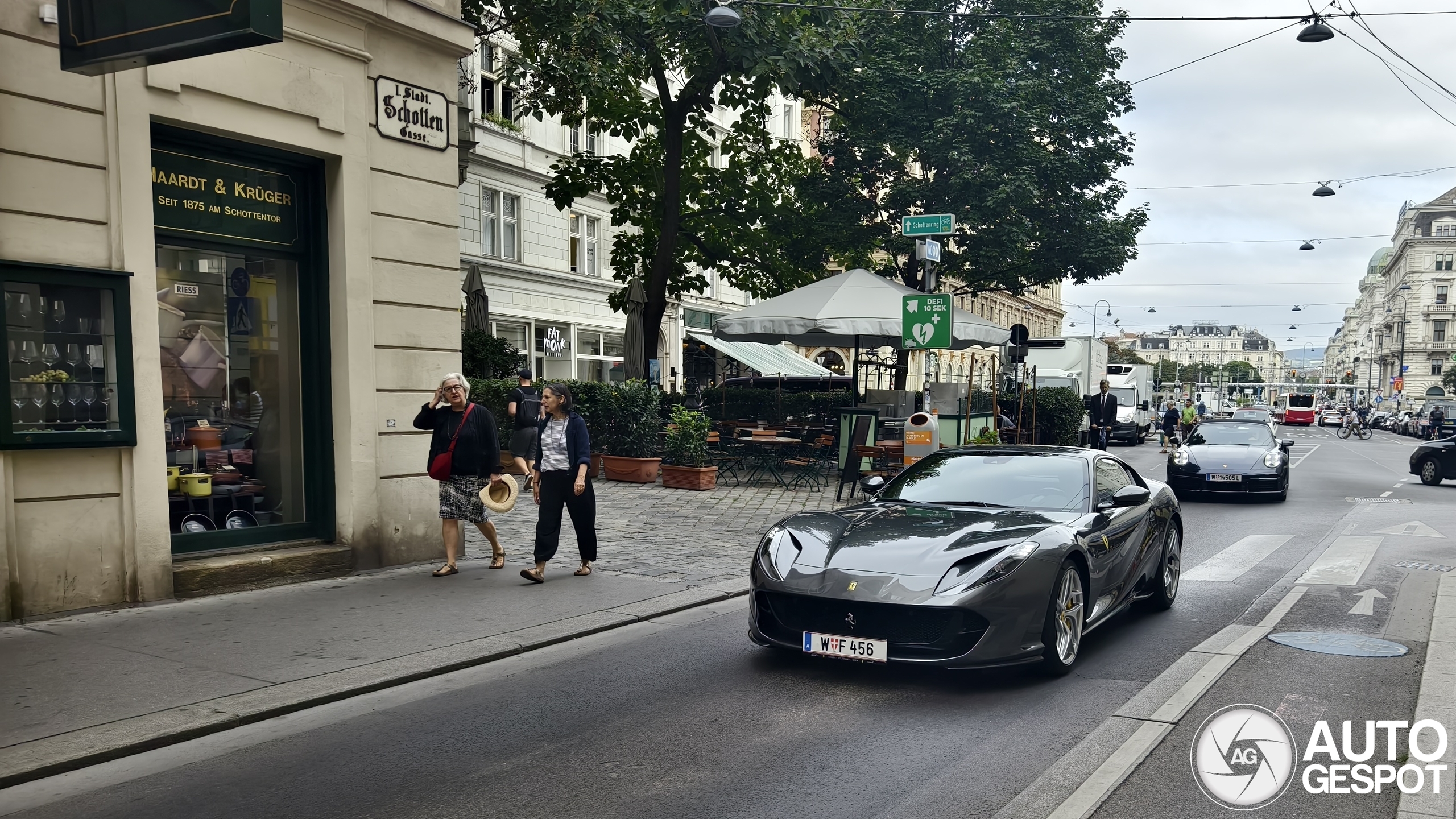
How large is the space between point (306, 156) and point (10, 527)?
12.7 feet

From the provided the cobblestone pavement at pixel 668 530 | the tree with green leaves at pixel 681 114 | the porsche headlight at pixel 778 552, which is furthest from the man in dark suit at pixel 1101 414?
the porsche headlight at pixel 778 552

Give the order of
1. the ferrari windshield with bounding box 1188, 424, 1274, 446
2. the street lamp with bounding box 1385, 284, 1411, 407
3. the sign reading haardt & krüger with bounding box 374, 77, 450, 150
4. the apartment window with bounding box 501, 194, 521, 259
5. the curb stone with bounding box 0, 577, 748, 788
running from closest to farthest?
the curb stone with bounding box 0, 577, 748, 788, the sign reading haardt & krüger with bounding box 374, 77, 450, 150, the ferrari windshield with bounding box 1188, 424, 1274, 446, the apartment window with bounding box 501, 194, 521, 259, the street lamp with bounding box 1385, 284, 1411, 407

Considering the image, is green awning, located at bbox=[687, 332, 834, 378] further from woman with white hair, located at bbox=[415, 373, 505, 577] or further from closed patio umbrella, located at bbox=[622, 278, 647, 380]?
woman with white hair, located at bbox=[415, 373, 505, 577]

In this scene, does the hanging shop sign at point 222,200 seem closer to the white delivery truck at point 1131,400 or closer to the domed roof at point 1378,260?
the white delivery truck at point 1131,400

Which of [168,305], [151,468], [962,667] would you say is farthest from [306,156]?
[962,667]

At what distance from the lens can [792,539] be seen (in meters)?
6.47

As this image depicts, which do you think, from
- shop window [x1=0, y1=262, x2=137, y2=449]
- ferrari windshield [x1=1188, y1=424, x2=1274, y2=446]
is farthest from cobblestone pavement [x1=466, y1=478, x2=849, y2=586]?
ferrari windshield [x1=1188, y1=424, x2=1274, y2=446]

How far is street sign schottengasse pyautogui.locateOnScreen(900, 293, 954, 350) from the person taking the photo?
42.2 feet

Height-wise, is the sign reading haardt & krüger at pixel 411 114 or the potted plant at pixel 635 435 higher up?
the sign reading haardt & krüger at pixel 411 114

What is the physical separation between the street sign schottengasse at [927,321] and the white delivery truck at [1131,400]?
24.5 m

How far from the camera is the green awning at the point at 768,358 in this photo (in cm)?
3375

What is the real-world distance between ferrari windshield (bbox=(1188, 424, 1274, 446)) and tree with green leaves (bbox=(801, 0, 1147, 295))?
21.6 ft

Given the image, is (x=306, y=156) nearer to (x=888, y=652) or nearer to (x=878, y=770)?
(x=888, y=652)

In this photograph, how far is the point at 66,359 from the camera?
7.41 m
